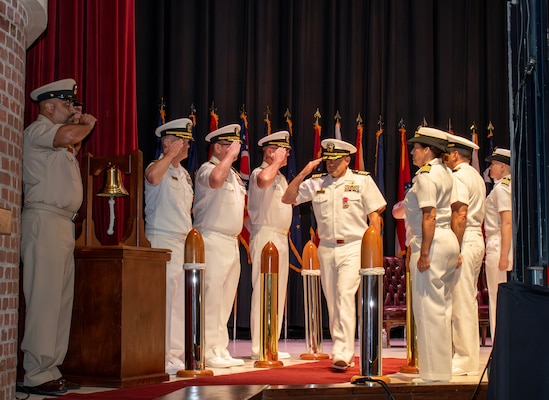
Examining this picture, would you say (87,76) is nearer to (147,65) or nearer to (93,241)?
(93,241)

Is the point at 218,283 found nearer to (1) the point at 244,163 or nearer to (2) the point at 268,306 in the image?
(2) the point at 268,306

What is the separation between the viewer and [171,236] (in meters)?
6.48

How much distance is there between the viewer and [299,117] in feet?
32.8

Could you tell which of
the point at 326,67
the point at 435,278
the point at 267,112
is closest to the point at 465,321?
the point at 435,278

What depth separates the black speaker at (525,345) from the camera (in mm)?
2629

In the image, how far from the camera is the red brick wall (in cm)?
463

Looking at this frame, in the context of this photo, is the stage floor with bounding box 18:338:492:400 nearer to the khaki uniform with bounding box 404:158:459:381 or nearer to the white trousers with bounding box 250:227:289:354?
the khaki uniform with bounding box 404:158:459:381

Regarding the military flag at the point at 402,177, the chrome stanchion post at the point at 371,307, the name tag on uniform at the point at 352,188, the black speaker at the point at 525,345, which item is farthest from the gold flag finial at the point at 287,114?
the black speaker at the point at 525,345

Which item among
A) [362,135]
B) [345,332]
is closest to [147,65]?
[362,135]

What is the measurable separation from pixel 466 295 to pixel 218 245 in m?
1.90

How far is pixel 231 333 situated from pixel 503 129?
4096mm

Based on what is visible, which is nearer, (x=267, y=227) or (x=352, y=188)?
(x=352, y=188)

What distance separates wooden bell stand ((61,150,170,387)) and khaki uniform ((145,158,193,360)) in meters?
0.71

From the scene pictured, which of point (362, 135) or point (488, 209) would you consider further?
point (362, 135)
